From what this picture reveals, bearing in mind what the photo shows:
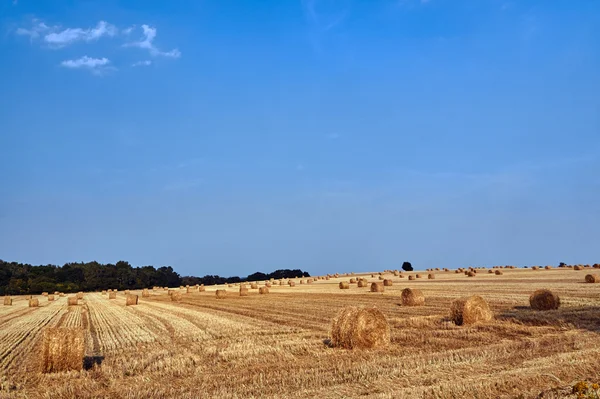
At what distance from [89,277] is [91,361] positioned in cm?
9149

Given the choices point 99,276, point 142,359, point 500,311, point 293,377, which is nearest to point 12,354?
point 142,359

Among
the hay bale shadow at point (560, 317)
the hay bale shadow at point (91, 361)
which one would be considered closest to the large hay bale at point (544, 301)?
the hay bale shadow at point (560, 317)

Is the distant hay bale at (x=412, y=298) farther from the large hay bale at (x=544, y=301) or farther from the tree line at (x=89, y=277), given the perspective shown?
the tree line at (x=89, y=277)

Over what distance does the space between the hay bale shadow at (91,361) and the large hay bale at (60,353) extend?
0.29 meters

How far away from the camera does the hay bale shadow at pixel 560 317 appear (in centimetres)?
1338

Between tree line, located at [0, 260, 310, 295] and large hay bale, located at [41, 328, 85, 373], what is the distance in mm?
77978

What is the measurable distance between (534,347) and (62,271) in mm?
102299

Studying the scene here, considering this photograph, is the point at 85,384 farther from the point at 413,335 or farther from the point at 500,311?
the point at 500,311

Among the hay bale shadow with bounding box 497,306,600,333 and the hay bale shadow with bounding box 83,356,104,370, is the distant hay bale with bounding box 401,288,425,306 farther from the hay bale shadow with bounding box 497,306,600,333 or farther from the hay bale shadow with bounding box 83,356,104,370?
the hay bale shadow with bounding box 83,356,104,370

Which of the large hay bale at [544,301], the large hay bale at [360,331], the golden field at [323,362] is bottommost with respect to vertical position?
the golden field at [323,362]

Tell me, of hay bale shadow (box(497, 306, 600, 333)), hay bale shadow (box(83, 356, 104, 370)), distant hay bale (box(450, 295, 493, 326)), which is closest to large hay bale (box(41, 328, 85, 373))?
hay bale shadow (box(83, 356, 104, 370))

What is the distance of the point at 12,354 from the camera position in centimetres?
1333

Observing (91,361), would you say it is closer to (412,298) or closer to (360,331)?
(360,331)

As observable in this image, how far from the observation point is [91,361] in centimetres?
1186
